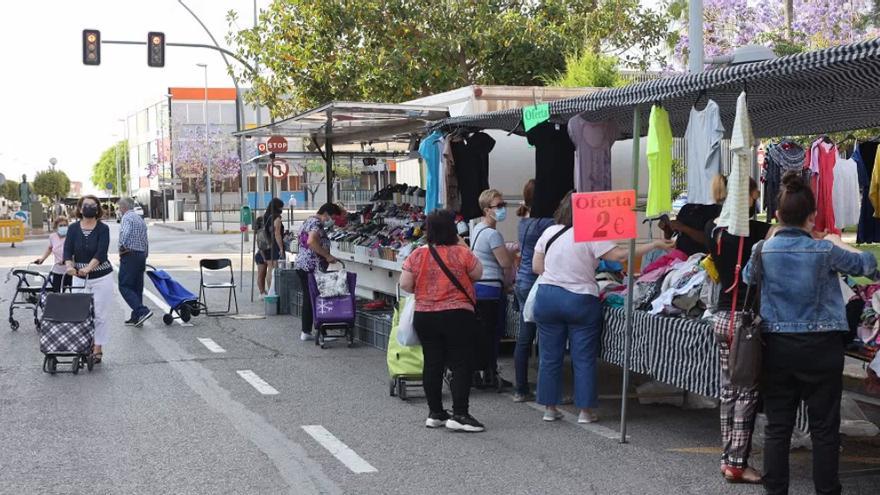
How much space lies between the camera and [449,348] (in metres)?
8.17

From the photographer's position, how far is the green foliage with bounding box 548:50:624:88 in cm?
2153

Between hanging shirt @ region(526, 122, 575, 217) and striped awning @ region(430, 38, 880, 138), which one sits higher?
striped awning @ region(430, 38, 880, 138)

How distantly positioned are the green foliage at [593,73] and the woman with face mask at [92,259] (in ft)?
37.2

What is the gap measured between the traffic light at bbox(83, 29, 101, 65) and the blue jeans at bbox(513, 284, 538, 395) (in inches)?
820

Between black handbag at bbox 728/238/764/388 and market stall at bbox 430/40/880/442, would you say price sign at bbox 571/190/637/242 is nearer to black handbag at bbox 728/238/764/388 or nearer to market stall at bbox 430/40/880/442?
market stall at bbox 430/40/880/442

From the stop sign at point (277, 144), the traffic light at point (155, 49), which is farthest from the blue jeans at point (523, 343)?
the traffic light at point (155, 49)

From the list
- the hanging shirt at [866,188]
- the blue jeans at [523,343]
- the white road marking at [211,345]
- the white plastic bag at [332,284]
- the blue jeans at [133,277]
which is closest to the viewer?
the blue jeans at [523,343]

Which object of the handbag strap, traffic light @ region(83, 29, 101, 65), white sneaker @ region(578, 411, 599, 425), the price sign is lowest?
white sneaker @ region(578, 411, 599, 425)

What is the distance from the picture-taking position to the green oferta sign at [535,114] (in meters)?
9.45

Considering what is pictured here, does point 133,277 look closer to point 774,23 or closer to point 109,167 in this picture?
point 774,23

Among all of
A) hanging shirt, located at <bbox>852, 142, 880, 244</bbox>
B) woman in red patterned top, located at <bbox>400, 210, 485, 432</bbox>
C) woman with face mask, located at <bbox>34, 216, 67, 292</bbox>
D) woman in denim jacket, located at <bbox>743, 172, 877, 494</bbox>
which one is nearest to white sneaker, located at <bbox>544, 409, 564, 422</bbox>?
woman in red patterned top, located at <bbox>400, 210, 485, 432</bbox>

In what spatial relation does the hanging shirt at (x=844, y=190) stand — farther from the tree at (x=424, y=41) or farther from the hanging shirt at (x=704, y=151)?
the tree at (x=424, y=41)

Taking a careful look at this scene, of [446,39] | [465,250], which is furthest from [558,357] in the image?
[446,39]

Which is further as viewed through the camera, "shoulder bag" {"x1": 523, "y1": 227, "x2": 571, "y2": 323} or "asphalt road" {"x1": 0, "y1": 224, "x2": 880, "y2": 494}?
"shoulder bag" {"x1": 523, "y1": 227, "x2": 571, "y2": 323}
